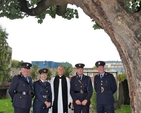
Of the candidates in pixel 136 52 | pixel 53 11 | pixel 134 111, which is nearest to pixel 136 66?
pixel 136 52

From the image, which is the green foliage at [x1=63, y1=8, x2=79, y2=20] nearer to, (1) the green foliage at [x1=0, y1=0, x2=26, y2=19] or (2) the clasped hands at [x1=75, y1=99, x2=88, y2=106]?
(1) the green foliage at [x1=0, y1=0, x2=26, y2=19]

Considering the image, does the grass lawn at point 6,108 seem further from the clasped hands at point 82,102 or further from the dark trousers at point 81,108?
the clasped hands at point 82,102

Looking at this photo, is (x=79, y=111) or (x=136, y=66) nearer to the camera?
(x=136, y=66)

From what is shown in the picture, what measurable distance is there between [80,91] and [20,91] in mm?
1408

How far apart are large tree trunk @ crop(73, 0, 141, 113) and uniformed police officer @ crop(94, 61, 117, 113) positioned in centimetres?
188

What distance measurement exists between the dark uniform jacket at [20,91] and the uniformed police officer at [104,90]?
1.64m

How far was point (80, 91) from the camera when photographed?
672 cm

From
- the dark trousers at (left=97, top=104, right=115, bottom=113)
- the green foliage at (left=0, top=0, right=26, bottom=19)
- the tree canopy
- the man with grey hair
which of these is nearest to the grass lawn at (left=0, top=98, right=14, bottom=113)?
the green foliage at (left=0, top=0, right=26, bottom=19)

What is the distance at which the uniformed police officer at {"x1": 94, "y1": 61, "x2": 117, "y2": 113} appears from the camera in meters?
6.60

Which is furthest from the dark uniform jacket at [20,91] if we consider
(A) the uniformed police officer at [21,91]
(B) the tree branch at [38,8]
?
(B) the tree branch at [38,8]

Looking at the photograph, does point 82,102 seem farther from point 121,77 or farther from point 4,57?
point 4,57

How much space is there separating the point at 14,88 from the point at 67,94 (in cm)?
130

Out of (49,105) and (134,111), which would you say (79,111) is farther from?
(134,111)

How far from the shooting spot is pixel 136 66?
174 inches
